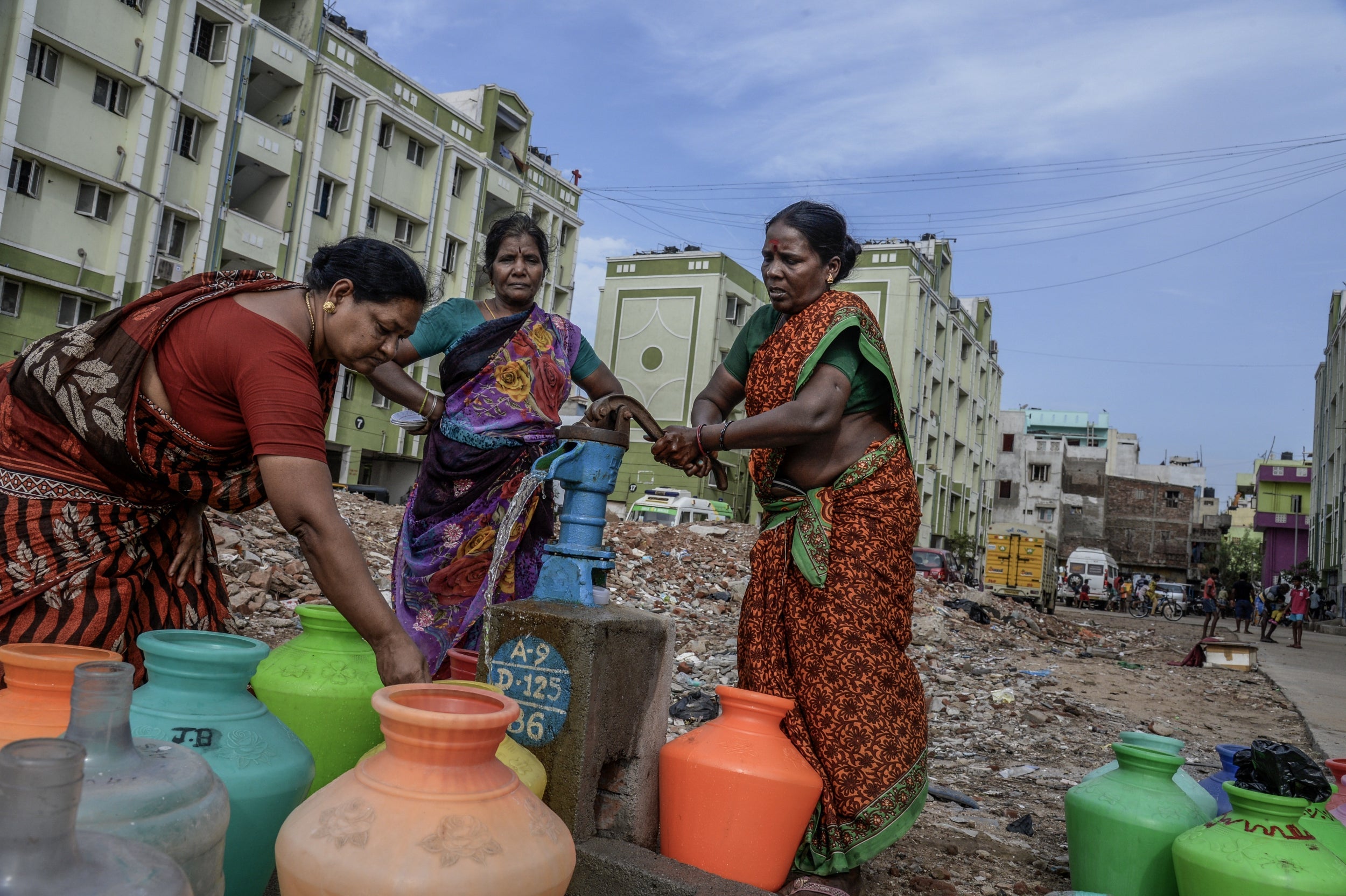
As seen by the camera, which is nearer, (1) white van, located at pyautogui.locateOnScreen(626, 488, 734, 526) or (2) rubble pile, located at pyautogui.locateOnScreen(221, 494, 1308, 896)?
(2) rubble pile, located at pyautogui.locateOnScreen(221, 494, 1308, 896)

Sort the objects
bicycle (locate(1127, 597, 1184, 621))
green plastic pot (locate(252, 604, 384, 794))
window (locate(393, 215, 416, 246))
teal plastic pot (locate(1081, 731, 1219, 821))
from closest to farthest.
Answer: green plastic pot (locate(252, 604, 384, 794)) < teal plastic pot (locate(1081, 731, 1219, 821)) < window (locate(393, 215, 416, 246)) < bicycle (locate(1127, 597, 1184, 621))

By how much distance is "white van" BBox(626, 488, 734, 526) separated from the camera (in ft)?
75.5

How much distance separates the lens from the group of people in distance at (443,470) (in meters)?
1.94

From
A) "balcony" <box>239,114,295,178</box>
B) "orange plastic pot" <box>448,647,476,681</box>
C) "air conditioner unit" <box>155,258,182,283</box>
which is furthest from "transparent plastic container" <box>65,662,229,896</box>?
"balcony" <box>239,114,295,178</box>

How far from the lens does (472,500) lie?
2.99 metres

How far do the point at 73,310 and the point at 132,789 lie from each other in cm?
1983

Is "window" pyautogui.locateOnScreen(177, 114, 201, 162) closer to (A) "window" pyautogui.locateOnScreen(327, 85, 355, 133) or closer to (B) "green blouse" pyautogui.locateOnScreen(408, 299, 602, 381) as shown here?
(A) "window" pyautogui.locateOnScreen(327, 85, 355, 133)

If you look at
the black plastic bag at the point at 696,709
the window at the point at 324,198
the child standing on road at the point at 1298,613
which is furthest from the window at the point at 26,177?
the child standing on road at the point at 1298,613

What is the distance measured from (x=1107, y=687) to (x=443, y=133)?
22.4 meters

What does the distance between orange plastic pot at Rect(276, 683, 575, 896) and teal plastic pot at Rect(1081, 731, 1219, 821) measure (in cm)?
179

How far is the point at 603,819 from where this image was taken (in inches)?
82.3

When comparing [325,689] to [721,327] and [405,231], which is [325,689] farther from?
[721,327]

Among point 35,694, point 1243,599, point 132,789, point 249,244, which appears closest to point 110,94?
point 249,244

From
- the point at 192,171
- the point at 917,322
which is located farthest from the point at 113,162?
the point at 917,322
